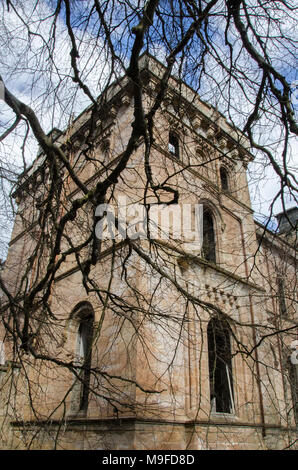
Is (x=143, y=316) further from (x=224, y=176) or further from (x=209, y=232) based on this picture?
(x=224, y=176)

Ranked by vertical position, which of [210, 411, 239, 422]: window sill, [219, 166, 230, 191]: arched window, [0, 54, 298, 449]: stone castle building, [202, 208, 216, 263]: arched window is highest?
[219, 166, 230, 191]: arched window

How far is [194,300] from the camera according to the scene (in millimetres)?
4270

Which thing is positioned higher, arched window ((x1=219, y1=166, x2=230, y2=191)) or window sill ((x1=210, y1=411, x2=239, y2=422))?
arched window ((x1=219, y1=166, x2=230, y2=191))

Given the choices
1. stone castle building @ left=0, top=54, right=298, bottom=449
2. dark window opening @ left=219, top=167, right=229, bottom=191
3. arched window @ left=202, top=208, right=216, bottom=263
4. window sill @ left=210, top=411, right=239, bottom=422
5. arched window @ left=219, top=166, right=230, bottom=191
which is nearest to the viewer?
stone castle building @ left=0, top=54, right=298, bottom=449

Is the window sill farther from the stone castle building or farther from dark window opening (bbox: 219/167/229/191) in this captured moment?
dark window opening (bbox: 219/167/229/191)

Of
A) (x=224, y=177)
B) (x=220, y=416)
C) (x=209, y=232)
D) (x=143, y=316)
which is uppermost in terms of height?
(x=224, y=177)

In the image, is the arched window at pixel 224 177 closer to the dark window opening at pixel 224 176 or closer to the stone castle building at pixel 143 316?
the dark window opening at pixel 224 176

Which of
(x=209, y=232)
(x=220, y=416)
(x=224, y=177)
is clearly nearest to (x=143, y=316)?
(x=220, y=416)

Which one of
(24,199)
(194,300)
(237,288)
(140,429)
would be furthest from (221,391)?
(24,199)

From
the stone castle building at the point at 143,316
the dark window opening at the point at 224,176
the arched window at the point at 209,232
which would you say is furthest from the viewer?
the dark window opening at the point at 224,176

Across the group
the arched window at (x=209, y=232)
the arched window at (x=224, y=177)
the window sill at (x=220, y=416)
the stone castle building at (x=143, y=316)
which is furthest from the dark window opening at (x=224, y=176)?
the window sill at (x=220, y=416)

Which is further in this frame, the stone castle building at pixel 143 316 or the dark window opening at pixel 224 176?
the dark window opening at pixel 224 176

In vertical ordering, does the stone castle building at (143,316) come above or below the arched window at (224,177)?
below

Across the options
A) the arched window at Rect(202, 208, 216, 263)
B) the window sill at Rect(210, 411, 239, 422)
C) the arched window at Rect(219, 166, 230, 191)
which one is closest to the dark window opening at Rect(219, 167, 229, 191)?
the arched window at Rect(219, 166, 230, 191)
